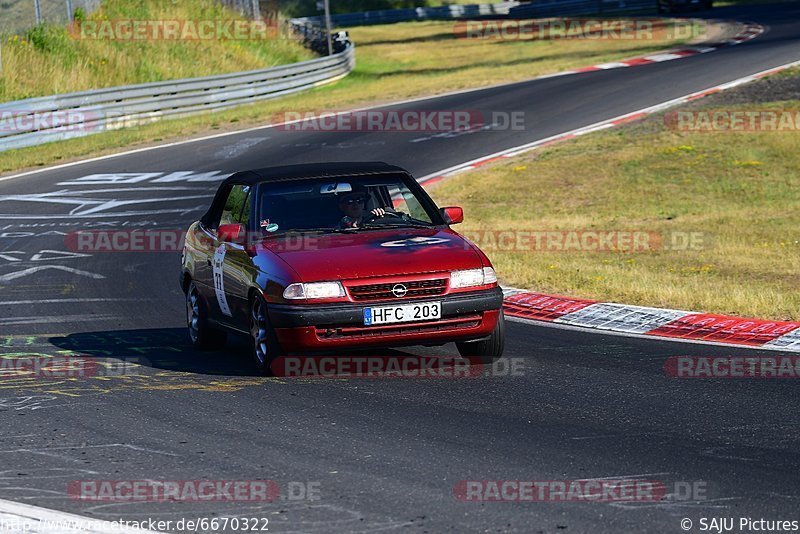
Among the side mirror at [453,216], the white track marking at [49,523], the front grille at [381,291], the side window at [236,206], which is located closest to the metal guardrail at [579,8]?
the side window at [236,206]

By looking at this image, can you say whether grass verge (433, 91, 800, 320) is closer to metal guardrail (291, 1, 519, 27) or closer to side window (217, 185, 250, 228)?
side window (217, 185, 250, 228)

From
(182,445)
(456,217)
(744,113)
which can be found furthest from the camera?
(744,113)

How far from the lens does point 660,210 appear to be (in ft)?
62.9

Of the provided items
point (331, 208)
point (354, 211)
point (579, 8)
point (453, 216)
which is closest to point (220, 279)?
point (331, 208)

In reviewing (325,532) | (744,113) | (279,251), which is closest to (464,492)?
(325,532)

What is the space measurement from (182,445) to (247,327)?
2.50 m

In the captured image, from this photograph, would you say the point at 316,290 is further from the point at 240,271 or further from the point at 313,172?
the point at 313,172

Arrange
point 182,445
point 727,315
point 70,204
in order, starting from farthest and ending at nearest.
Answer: point 70,204
point 727,315
point 182,445

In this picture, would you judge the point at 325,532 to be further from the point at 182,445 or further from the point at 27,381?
the point at 27,381

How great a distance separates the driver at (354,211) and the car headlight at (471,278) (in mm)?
1134

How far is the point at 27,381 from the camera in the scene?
360 inches

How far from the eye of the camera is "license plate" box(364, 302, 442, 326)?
8.77 meters

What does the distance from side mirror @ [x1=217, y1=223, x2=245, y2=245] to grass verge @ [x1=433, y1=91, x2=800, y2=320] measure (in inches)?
161

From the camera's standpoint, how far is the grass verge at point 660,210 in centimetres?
1291
